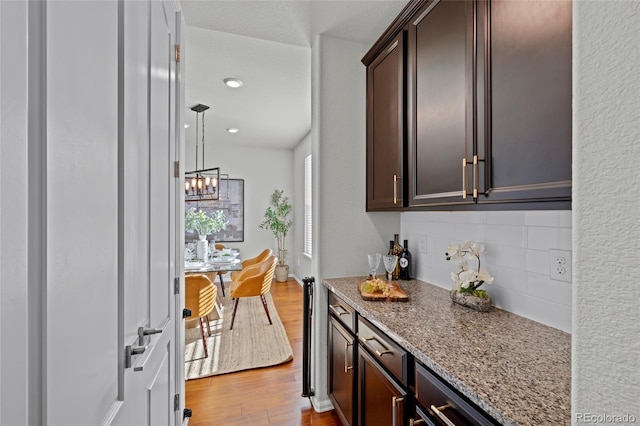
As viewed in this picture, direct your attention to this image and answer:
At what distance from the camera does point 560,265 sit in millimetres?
1266

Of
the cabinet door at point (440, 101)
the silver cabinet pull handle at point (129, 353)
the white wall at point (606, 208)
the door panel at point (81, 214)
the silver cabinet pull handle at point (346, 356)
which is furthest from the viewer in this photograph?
the silver cabinet pull handle at point (346, 356)

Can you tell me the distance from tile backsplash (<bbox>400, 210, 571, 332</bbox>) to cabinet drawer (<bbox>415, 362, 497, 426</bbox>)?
0.64 metres

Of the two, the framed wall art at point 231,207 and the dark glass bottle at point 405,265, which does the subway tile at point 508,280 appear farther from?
the framed wall art at point 231,207

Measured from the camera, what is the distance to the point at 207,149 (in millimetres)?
6188

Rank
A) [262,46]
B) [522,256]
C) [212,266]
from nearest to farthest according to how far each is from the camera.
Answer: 1. [522,256]
2. [262,46]
3. [212,266]

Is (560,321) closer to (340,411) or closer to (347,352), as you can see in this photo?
(347,352)

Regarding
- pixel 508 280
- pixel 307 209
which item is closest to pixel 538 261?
pixel 508 280

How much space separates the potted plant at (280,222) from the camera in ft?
20.1

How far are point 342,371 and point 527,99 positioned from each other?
5.50 ft

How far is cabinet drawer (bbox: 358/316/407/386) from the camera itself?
1.21 m

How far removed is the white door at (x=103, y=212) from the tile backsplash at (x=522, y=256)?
1544 mm

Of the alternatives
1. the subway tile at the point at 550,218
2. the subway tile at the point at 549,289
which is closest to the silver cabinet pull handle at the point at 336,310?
the subway tile at the point at 549,289

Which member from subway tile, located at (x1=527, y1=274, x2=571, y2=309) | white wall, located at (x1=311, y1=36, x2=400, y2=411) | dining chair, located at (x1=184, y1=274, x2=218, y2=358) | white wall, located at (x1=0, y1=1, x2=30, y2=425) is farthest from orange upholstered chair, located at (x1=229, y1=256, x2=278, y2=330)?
white wall, located at (x1=0, y1=1, x2=30, y2=425)

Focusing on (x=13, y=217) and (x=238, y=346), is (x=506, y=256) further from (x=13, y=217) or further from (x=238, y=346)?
(x=238, y=346)
